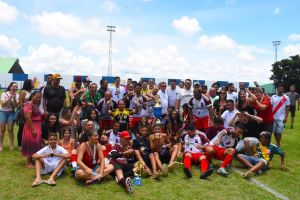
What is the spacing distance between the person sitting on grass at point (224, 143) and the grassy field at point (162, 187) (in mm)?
539

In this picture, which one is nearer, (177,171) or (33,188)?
(33,188)

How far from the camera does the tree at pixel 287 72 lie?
43188mm

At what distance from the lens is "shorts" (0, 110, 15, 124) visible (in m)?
8.37

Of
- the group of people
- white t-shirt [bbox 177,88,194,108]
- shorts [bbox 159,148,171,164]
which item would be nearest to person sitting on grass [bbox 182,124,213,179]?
the group of people

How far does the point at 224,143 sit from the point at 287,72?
40061 millimetres

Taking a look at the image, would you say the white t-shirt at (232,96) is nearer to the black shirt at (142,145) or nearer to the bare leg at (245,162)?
the bare leg at (245,162)

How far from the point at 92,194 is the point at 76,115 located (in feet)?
10.1

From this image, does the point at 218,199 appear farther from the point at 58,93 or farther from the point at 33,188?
the point at 58,93

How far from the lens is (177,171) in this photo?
7.23 metres

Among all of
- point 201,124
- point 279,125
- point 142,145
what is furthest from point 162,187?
point 279,125

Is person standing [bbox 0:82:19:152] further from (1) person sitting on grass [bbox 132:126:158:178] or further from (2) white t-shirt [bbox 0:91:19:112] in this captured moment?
(1) person sitting on grass [bbox 132:126:158:178]

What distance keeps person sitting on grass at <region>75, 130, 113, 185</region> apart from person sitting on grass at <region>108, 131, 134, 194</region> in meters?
0.25

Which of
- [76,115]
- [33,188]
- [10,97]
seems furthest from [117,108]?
[33,188]

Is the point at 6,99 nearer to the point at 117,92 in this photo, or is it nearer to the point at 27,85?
the point at 27,85
